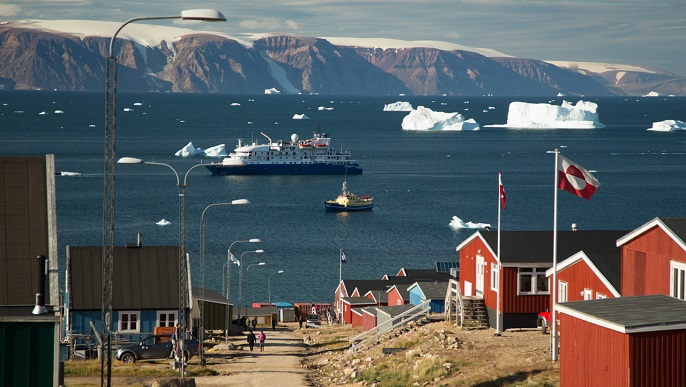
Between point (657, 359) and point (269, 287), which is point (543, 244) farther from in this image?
point (269, 287)

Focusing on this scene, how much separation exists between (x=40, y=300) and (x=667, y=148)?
536 feet

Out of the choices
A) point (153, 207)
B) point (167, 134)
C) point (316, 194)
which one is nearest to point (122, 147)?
point (167, 134)

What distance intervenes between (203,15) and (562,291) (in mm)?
14447

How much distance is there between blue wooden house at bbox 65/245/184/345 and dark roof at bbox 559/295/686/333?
591 inches

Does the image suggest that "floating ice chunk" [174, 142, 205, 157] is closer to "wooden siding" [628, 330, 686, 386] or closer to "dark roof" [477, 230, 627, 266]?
"dark roof" [477, 230, 627, 266]

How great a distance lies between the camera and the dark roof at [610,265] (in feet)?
75.6

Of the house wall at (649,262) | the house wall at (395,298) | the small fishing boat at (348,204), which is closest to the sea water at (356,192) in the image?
the small fishing boat at (348,204)

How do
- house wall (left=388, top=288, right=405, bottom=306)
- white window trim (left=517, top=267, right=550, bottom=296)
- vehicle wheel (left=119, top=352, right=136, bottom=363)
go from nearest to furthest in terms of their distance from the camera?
vehicle wheel (left=119, top=352, right=136, bottom=363), white window trim (left=517, top=267, right=550, bottom=296), house wall (left=388, top=288, right=405, bottom=306)

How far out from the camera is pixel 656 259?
816 inches

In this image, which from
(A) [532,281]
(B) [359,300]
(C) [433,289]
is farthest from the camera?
(B) [359,300]

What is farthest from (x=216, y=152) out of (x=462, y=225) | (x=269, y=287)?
(x=269, y=287)

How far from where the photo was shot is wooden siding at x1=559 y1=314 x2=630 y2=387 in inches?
669

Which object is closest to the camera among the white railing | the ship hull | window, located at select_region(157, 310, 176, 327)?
window, located at select_region(157, 310, 176, 327)

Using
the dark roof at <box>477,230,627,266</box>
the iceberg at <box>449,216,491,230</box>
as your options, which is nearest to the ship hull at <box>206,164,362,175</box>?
the iceberg at <box>449,216,491,230</box>
